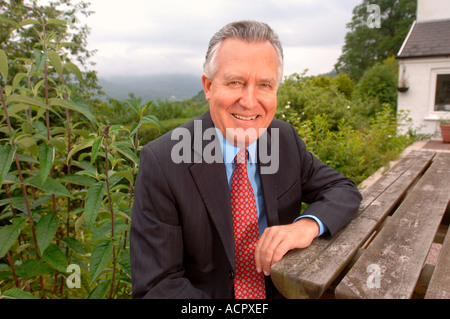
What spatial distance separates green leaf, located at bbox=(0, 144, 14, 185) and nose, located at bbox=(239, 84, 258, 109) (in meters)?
1.02

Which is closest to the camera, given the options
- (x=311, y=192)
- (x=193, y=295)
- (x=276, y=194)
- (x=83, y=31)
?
(x=193, y=295)

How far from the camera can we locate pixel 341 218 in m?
1.56

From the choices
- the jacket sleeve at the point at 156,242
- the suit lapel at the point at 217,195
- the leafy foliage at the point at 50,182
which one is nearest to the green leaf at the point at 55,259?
the leafy foliage at the point at 50,182

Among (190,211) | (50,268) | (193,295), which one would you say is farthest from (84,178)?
(193,295)

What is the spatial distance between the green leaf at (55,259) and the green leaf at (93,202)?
1.06 ft

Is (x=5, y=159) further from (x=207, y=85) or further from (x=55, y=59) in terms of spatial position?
(x=207, y=85)

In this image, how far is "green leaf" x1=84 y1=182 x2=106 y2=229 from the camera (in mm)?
1445

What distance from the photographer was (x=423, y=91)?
11.3 m

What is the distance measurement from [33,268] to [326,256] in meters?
1.40

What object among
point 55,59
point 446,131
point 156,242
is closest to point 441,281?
point 156,242

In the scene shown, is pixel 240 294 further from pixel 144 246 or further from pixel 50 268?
pixel 50 268

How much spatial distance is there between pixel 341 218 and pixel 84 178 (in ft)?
4.17

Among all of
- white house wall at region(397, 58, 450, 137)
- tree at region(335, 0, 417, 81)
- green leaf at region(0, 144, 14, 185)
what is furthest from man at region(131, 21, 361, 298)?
tree at region(335, 0, 417, 81)

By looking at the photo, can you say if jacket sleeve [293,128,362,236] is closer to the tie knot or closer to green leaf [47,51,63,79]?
the tie knot
